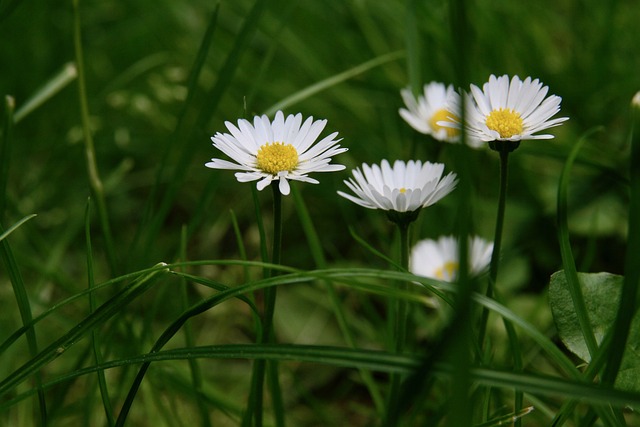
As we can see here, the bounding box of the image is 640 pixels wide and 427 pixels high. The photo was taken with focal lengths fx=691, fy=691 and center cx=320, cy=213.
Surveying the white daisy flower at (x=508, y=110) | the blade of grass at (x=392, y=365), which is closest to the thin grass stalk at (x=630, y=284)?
the blade of grass at (x=392, y=365)

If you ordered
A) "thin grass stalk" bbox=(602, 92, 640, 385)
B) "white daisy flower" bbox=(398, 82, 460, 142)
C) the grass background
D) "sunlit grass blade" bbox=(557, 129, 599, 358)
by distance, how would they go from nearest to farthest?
1. "thin grass stalk" bbox=(602, 92, 640, 385)
2. "sunlit grass blade" bbox=(557, 129, 599, 358)
3. "white daisy flower" bbox=(398, 82, 460, 142)
4. the grass background

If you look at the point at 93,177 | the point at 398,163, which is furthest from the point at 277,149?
the point at 93,177

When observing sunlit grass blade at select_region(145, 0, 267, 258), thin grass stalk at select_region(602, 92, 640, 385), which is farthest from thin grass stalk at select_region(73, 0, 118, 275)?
thin grass stalk at select_region(602, 92, 640, 385)

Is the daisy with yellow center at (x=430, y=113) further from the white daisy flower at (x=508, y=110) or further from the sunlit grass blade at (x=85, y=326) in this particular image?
the sunlit grass blade at (x=85, y=326)

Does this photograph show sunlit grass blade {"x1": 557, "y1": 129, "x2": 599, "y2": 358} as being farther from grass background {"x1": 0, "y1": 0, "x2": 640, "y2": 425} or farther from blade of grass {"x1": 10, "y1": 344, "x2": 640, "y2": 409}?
grass background {"x1": 0, "y1": 0, "x2": 640, "y2": 425}

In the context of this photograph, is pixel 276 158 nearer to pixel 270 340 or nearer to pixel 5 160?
pixel 270 340

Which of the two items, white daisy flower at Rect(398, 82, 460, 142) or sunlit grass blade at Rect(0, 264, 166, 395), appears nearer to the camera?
sunlit grass blade at Rect(0, 264, 166, 395)
